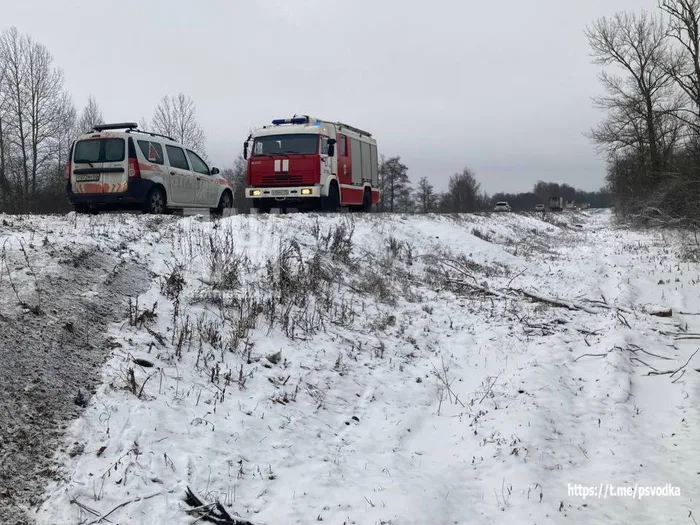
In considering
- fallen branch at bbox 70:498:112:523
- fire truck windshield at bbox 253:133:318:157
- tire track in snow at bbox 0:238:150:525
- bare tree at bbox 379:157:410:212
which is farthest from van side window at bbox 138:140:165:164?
bare tree at bbox 379:157:410:212

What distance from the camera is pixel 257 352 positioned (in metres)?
5.35

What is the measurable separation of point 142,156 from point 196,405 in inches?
311

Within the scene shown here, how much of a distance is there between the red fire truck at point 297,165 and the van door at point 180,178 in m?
2.34

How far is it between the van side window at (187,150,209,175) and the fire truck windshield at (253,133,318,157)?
2008mm

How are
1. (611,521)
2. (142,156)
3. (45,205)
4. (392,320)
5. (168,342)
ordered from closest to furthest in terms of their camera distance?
(611,521) < (168,342) < (392,320) < (142,156) < (45,205)

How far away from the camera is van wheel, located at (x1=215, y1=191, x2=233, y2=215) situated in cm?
1373

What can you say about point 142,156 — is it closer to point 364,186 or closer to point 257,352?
point 257,352

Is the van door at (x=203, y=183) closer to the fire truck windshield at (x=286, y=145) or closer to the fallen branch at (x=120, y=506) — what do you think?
the fire truck windshield at (x=286, y=145)

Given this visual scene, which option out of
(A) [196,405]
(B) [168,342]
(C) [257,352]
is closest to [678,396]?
(C) [257,352]

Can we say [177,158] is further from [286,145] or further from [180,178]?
[286,145]
